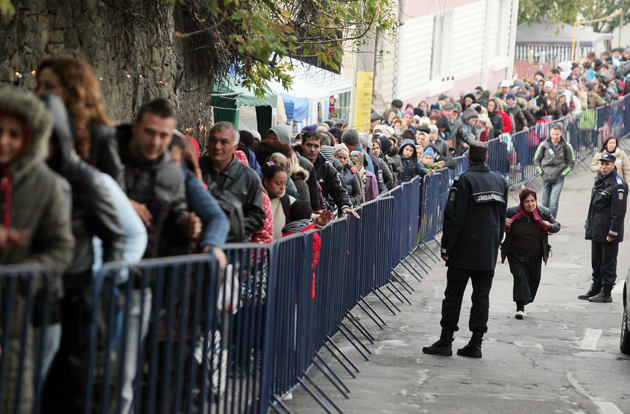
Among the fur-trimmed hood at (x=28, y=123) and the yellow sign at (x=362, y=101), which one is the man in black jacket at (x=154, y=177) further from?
the yellow sign at (x=362, y=101)

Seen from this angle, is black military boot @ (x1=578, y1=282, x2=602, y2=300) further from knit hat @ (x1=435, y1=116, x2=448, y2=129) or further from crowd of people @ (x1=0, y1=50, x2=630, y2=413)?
knit hat @ (x1=435, y1=116, x2=448, y2=129)

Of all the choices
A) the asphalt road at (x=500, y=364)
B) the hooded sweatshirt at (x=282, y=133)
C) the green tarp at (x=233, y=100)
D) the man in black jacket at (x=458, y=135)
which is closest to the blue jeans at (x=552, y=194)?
the man in black jacket at (x=458, y=135)

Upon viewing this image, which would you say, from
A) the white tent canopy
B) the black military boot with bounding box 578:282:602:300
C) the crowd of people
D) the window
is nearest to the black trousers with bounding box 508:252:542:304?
the black military boot with bounding box 578:282:602:300

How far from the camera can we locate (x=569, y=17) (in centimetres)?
4831

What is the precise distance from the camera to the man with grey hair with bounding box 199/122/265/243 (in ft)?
22.7

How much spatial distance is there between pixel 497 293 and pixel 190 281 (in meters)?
8.67

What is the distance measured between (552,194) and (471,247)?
30.5 ft

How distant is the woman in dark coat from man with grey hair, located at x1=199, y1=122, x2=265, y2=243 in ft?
16.2

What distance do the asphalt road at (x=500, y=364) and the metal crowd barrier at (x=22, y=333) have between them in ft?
11.1

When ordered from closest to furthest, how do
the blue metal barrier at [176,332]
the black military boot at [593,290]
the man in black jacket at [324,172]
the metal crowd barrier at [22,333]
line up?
the metal crowd barrier at [22,333]
the blue metal barrier at [176,332]
the man in black jacket at [324,172]
the black military boot at [593,290]

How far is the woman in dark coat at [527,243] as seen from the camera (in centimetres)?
1113

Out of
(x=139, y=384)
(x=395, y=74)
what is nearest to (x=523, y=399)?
(x=139, y=384)

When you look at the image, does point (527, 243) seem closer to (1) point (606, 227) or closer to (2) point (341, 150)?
(1) point (606, 227)

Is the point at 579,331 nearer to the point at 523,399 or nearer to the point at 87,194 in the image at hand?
the point at 523,399
